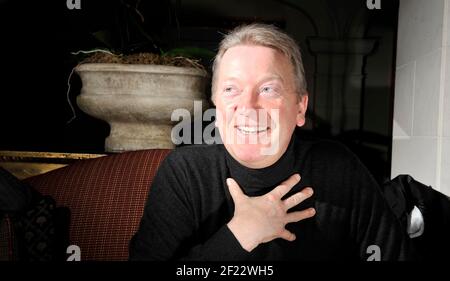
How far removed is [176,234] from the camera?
854mm

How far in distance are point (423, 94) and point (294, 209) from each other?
0.40 meters

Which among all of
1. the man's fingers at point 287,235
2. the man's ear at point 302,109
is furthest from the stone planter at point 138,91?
the man's fingers at point 287,235

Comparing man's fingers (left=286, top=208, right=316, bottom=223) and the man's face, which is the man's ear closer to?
the man's face

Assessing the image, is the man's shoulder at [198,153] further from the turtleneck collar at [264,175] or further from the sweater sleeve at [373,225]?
the sweater sleeve at [373,225]

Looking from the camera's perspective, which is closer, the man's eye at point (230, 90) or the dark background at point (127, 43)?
the man's eye at point (230, 90)

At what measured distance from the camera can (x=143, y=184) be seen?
3.43 feet

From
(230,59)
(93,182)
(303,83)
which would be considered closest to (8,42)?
(93,182)

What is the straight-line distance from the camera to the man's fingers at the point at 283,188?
33.3 inches

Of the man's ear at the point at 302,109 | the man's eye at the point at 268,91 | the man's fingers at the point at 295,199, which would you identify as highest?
the man's eye at the point at 268,91

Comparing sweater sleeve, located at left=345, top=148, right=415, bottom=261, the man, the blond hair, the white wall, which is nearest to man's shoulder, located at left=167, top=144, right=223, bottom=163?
the man

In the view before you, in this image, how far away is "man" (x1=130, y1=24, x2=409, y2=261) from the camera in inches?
32.9

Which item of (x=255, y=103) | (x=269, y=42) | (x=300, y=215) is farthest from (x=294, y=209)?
(x=269, y=42)

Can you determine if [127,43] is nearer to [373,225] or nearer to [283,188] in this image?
[283,188]

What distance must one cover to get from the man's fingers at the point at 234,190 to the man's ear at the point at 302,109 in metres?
0.17
